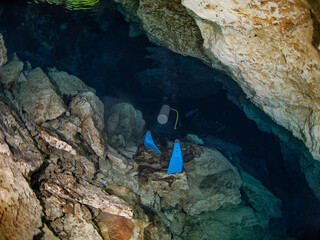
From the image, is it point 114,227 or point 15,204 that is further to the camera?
point 114,227

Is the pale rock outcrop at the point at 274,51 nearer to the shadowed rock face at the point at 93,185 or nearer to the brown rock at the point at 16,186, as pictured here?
the shadowed rock face at the point at 93,185

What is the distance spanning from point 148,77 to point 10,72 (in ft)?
15.3

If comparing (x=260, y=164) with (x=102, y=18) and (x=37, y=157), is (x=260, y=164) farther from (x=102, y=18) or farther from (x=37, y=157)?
(x=102, y=18)

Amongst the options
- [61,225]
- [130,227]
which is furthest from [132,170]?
[61,225]

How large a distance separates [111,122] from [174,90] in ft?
11.0

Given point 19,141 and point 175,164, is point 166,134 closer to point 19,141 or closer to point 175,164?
point 175,164

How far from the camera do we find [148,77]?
756 centimetres

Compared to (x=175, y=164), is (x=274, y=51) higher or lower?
higher

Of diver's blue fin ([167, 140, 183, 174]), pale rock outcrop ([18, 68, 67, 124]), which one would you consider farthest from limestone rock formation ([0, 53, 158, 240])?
diver's blue fin ([167, 140, 183, 174])

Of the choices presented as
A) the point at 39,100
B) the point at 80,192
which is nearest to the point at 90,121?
the point at 39,100

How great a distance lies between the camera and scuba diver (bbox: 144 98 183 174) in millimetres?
4714

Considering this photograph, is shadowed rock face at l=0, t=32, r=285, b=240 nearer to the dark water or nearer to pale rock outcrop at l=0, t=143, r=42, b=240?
pale rock outcrop at l=0, t=143, r=42, b=240

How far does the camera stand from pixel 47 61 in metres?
5.90

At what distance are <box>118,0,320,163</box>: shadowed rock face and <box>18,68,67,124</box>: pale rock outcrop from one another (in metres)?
3.07
